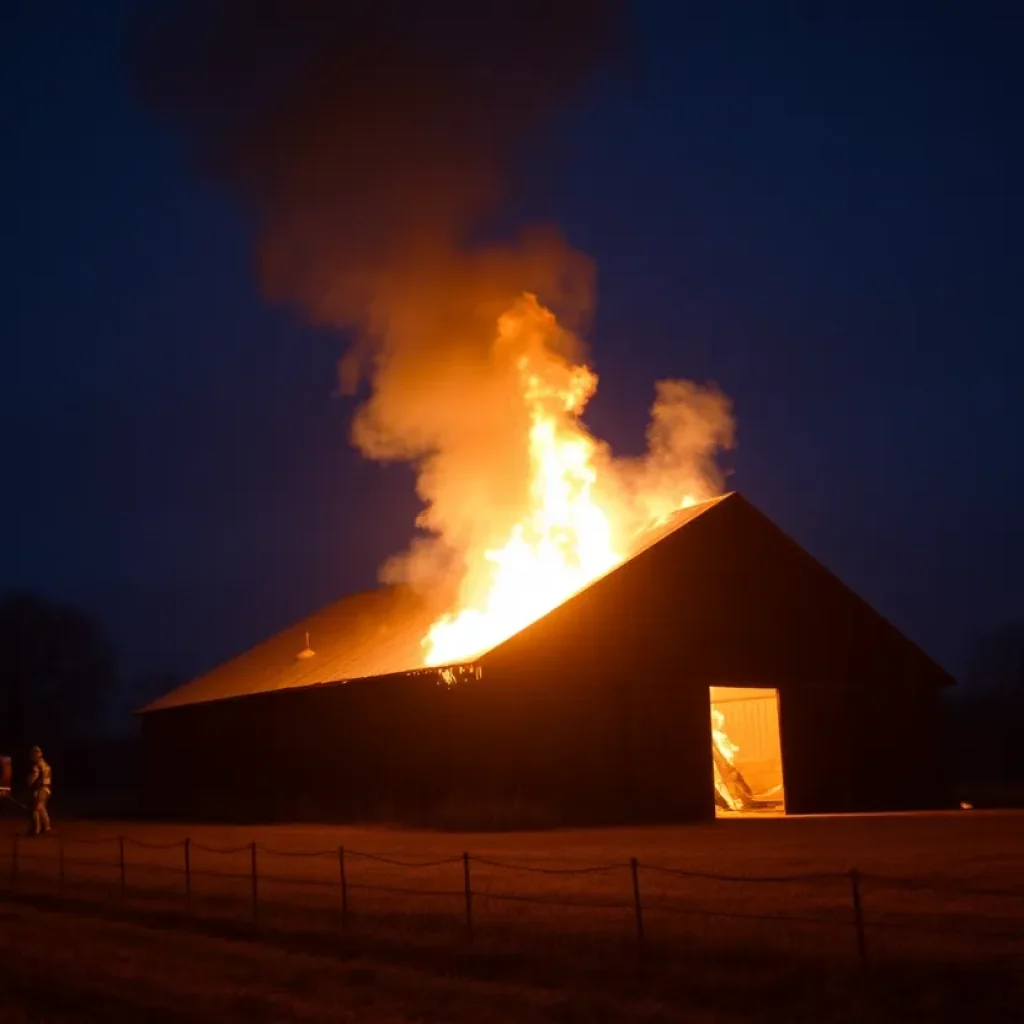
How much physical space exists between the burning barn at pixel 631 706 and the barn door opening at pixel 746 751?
13 cm

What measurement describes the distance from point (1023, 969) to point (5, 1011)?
768 centimetres

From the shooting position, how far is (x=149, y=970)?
38.0 ft

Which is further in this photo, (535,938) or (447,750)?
(447,750)

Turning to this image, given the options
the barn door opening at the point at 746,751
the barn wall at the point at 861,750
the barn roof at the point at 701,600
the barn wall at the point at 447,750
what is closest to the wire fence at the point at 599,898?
the barn wall at the point at 447,750

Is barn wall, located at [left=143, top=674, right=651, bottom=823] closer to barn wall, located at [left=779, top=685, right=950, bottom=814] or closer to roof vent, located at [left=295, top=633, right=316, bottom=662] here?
roof vent, located at [left=295, top=633, right=316, bottom=662]

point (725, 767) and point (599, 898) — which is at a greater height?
point (725, 767)

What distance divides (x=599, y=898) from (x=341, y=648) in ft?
74.9

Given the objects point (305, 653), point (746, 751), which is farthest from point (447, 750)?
point (746, 751)

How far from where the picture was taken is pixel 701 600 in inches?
1202

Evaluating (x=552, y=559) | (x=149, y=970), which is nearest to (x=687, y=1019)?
(x=149, y=970)

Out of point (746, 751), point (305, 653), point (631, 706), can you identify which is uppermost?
point (305, 653)

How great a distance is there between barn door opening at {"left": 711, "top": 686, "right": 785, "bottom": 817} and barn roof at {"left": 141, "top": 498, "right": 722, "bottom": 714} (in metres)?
7.80

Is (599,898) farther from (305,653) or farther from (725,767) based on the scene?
(305,653)

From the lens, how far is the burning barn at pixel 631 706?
28250 mm
